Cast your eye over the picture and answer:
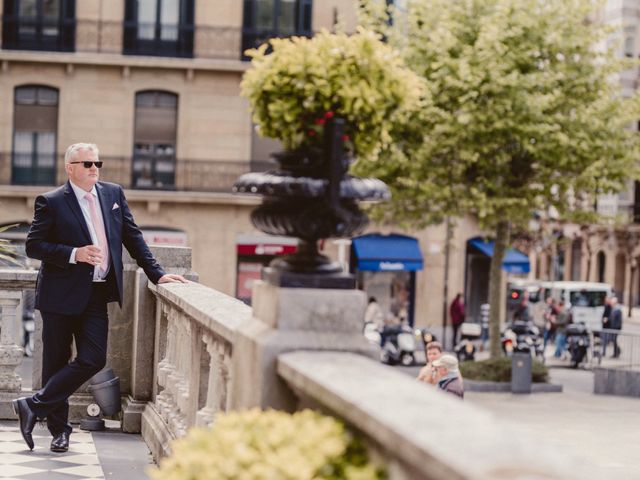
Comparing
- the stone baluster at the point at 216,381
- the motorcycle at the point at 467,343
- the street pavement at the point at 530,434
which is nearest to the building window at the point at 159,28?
the motorcycle at the point at 467,343

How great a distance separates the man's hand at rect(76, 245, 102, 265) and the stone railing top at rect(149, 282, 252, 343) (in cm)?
53

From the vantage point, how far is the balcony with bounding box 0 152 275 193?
36.5 m

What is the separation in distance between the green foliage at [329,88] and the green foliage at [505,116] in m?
23.7

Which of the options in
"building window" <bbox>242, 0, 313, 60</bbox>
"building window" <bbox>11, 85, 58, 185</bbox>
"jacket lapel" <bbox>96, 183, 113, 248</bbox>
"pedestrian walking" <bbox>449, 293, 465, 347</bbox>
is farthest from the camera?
"building window" <bbox>242, 0, 313, 60</bbox>

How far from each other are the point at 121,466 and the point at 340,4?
31334mm

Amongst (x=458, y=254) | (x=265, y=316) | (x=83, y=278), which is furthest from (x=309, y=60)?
(x=458, y=254)

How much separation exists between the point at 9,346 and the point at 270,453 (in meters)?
5.87

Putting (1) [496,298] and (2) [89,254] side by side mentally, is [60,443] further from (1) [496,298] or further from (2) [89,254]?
(1) [496,298]

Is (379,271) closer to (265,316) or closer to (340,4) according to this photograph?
(340,4)

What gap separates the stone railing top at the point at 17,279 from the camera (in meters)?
9.38

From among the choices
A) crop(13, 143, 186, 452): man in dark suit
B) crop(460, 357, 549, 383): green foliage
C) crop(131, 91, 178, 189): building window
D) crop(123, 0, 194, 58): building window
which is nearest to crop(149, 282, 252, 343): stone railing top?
crop(13, 143, 186, 452): man in dark suit

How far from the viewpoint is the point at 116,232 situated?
7.72 meters

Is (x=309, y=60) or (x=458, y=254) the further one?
(x=458, y=254)

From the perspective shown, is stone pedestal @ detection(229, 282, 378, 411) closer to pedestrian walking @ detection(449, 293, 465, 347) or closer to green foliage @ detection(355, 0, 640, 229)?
green foliage @ detection(355, 0, 640, 229)
